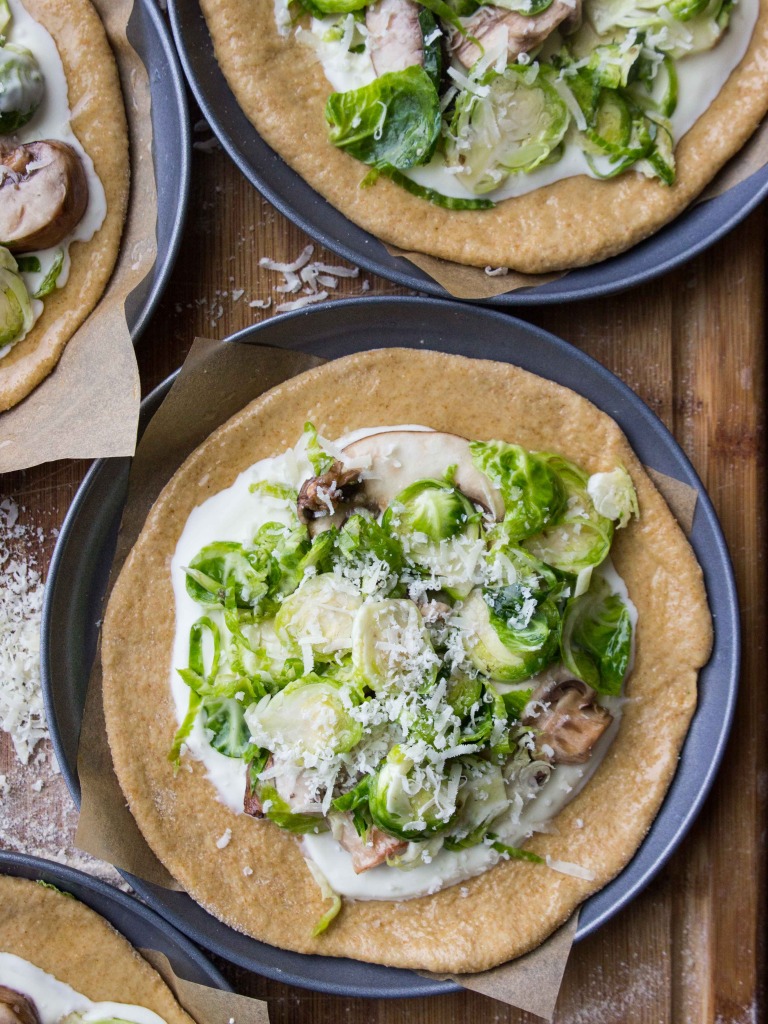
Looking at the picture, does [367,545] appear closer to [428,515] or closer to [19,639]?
[428,515]

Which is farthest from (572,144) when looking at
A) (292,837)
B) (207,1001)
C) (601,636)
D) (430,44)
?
(207,1001)

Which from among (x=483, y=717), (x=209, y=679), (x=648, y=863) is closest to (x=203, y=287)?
(x=209, y=679)

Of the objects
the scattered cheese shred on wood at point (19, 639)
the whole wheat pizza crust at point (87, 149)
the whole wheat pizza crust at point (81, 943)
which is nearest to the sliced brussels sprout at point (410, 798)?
the whole wheat pizza crust at point (81, 943)

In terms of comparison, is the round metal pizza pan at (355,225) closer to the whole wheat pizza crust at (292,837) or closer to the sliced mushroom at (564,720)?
the whole wheat pizza crust at (292,837)

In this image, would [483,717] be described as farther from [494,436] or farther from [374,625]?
[494,436]

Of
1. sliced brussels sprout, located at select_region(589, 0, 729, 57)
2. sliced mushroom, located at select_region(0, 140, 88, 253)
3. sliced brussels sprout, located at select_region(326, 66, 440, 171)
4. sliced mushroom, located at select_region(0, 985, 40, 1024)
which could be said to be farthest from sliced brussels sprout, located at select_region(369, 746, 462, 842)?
sliced brussels sprout, located at select_region(589, 0, 729, 57)

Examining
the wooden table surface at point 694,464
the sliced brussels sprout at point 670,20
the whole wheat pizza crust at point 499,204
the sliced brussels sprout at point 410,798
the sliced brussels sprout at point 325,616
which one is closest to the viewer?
the sliced brussels sprout at point 410,798
